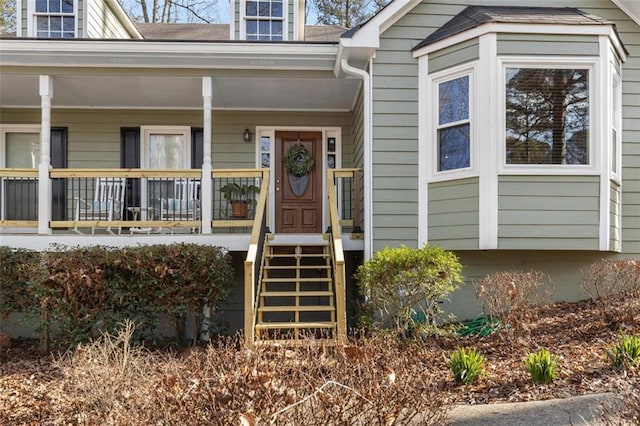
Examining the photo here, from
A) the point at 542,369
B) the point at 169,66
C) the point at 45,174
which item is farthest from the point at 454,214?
the point at 45,174

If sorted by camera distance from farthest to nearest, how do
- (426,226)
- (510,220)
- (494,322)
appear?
(426,226)
(510,220)
(494,322)

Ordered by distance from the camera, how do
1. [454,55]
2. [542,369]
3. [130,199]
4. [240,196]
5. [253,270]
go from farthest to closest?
[130,199]
[240,196]
[454,55]
[253,270]
[542,369]

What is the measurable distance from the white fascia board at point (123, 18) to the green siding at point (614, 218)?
9.80m

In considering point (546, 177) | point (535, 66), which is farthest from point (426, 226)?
point (535, 66)

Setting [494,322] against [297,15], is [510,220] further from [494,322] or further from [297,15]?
[297,15]

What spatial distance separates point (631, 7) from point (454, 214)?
4.07 meters

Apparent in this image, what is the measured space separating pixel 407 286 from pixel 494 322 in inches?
53.4

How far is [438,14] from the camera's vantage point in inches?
310

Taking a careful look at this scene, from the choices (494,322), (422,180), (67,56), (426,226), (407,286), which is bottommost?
(494,322)

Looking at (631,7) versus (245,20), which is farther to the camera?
(245,20)

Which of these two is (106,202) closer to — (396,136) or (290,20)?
(290,20)

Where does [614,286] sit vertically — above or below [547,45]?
below

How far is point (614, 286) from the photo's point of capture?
21.8 ft

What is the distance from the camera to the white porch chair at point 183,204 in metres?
8.92
